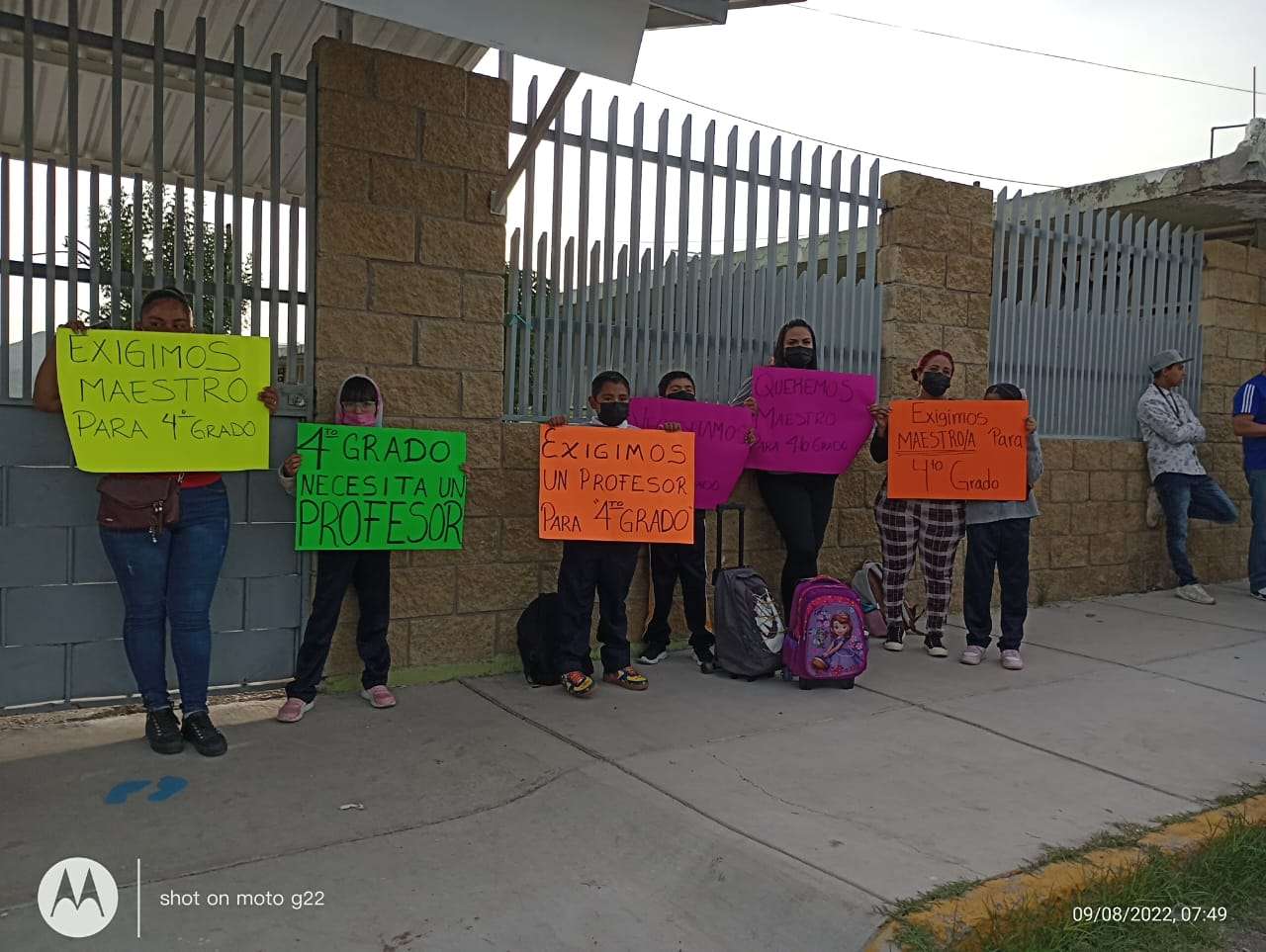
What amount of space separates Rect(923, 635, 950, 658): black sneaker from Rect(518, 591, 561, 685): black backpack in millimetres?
2427

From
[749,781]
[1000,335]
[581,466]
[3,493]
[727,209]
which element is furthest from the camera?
[1000,335]

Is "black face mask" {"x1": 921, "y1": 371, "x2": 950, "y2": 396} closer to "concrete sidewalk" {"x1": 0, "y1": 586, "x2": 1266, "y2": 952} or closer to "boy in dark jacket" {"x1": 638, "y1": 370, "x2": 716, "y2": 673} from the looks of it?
"boy in dark jacket" {"x1": 638, "y1": 370, "x2": 716, "y2": 673}

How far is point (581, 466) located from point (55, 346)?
231 centimetres

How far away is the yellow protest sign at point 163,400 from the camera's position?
Result: 3902 mm

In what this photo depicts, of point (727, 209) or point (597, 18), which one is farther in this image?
point (727, 209)

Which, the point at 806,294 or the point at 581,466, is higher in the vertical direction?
the point at 806,294

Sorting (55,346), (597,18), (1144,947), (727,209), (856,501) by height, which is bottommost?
(1144,947)

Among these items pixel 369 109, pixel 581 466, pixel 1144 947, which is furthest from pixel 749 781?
pixel 369 109

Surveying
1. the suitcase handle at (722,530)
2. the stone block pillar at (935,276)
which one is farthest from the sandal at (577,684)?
the stone block pillar at (935,276)

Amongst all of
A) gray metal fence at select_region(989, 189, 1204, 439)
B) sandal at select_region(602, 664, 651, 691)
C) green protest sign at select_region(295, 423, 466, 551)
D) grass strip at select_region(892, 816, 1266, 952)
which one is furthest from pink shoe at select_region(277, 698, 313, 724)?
gray metal fence at select_region(989, 189, 1204, 439)

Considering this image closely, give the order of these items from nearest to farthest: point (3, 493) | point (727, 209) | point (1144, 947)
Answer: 1. point (1144, 947)
2. point (3, 493)
3. point (727, 209)

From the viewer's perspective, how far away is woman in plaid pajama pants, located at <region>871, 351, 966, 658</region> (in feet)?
19.7

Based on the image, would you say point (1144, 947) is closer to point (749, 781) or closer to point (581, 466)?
point (749, 781)

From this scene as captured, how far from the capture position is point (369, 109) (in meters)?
4.81
